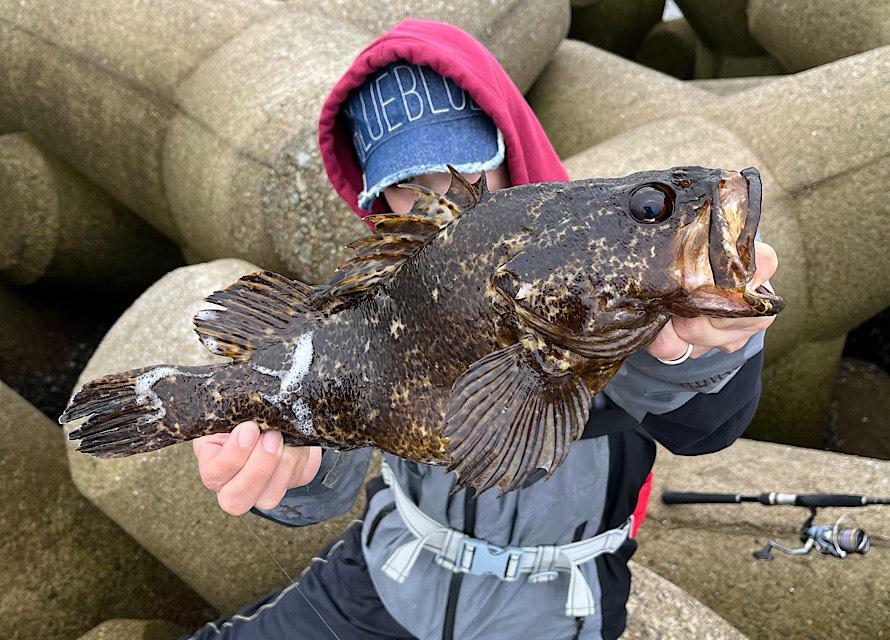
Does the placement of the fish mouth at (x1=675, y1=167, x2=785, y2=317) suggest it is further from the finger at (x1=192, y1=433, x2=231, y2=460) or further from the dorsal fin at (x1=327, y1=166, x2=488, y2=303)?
the finger at (x1=192, y1=433, x2=231, y2=460)

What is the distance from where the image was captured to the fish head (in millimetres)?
864

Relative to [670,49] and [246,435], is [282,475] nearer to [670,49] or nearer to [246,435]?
[246,435]

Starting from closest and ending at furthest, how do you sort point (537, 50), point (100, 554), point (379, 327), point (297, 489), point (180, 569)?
point (379, 327) → point (297, 489) → point (180, 569) → point (100, 554) → point (537, 50)

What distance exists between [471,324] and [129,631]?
169cm

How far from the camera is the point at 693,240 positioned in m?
0.90

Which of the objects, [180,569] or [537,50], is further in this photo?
[537,50]

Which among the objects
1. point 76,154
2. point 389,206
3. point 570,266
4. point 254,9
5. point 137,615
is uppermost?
point 254,9

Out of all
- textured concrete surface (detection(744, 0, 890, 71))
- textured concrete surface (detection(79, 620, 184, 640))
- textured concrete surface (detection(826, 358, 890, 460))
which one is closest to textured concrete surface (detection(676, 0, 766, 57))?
textured concrete surface (detection(744, 0, 890, 71))

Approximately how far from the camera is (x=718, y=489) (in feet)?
7.73

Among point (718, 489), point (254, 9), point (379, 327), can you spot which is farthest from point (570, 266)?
point (254, 9)

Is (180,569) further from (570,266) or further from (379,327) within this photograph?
(570,266)

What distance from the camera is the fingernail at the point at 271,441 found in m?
1.22

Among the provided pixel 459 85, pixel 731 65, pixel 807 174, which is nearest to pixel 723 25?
pixel 731 65

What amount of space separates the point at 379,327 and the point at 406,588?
0.77m
